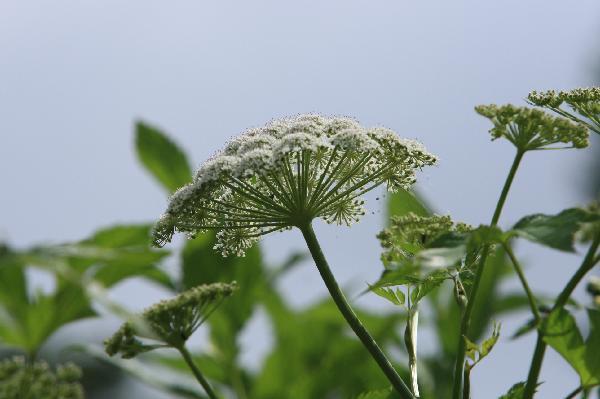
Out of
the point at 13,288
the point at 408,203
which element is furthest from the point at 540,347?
the point at 13,288

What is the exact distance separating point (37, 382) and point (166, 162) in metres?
4.81

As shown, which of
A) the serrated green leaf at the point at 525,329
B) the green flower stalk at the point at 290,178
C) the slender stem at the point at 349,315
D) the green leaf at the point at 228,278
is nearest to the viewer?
the serrated green leaf at the point at 525,329

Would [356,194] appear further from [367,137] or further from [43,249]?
[43,249]

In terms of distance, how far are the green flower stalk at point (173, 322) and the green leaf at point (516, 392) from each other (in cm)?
106

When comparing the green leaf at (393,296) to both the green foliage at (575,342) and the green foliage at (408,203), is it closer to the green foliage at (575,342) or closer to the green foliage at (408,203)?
the green foliage at (408,203)

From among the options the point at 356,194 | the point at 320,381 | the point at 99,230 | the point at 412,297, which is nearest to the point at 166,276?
the point at 99,230

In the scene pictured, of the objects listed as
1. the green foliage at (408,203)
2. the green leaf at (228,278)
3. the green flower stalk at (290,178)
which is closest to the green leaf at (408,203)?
the green foliage at (408,203)

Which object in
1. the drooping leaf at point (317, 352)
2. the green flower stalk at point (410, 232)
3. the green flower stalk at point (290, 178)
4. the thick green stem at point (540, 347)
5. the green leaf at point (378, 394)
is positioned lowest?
the drooping leaf at point (317, 352)

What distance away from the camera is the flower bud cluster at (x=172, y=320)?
3213 millimetres

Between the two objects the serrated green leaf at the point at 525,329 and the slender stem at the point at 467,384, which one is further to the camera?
the slender stem at the point at 467,384

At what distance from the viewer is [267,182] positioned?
11.9 ft

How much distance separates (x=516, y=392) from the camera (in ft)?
Result: 9.44

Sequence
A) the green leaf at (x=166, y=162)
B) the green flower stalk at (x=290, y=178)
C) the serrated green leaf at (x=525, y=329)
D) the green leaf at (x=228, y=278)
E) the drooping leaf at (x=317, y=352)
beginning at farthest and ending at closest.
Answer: the green leaf at (x=166, y=162) < the green leaf at (x=228, y=278) < the drooping leaf at (x=317, y=352) < the green flower stalk at (x=290, y=178) < the serrated green leaf at (x=525, y=329)

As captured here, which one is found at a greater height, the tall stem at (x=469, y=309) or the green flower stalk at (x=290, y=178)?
the green flower stalk at (x=290, y=178)
